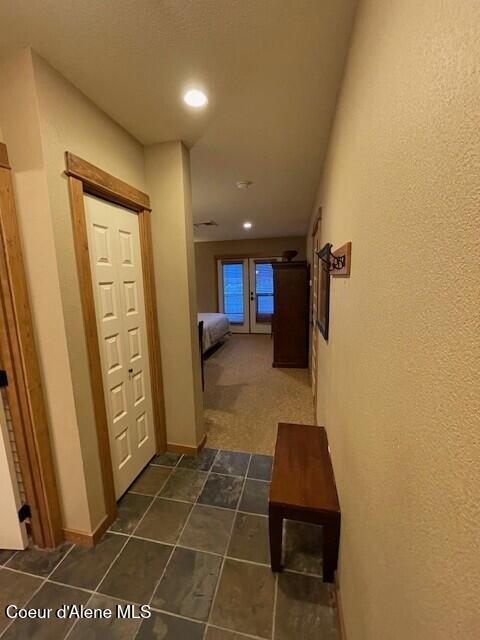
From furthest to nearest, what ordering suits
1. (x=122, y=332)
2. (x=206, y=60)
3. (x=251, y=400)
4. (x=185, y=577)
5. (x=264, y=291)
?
1. (x=264, y=291)
2. (x=251, y=400)
3. (x=122, y=332)
4. (x=185, y=577)
5. (x=206, y=60)

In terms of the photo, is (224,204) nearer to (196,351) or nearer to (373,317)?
(196,351)

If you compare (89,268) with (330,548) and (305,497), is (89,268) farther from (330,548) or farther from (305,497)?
(330,548)

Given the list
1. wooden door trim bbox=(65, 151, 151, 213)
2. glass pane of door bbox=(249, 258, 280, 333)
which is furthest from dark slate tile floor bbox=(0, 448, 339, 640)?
glass pane of door bbox=(249, 258, 280, 333)

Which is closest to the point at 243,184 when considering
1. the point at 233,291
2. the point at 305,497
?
the point at 305,497

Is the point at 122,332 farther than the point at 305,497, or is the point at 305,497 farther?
the point at 122,332

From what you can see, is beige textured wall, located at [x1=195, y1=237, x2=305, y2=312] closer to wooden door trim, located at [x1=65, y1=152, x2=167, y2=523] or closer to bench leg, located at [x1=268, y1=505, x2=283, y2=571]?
wooden door trim, located at [x1=65, y1=152, x2=167, y2=523]

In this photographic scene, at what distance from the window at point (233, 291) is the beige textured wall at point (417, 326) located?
635cm

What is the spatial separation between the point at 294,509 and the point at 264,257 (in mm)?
6243

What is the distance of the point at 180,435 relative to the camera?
2.40 metres

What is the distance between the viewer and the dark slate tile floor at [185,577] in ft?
3.98

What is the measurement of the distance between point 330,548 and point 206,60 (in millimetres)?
2378

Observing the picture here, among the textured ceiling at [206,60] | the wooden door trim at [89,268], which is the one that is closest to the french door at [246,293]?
the textured ceiling at [206,60]

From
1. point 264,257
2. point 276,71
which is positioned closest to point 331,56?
point 276,71

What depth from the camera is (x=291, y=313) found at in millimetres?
4488
